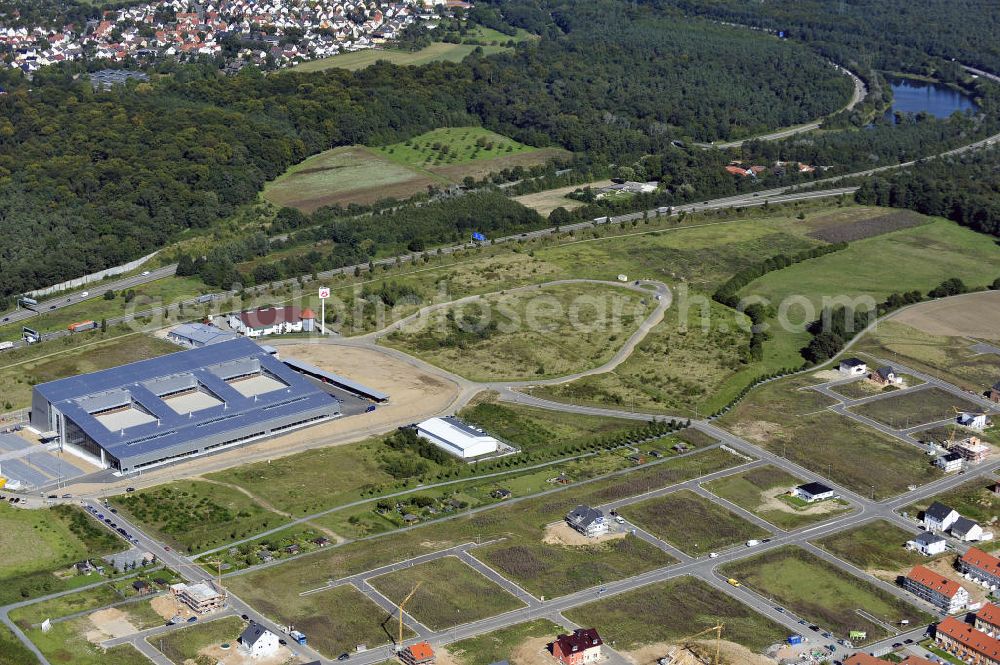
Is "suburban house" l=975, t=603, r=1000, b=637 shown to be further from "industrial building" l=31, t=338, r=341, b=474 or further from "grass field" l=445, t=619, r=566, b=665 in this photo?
"industrial building" l=31, t=338, r=341, b=474

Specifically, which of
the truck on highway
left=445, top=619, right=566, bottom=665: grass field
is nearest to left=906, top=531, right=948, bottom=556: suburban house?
left=445, top=619, right=566, bottom=665: grass field

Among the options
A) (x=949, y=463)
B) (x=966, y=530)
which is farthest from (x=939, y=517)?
(x=949, y=463)

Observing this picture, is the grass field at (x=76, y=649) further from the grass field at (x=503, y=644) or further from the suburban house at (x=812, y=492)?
the suburban house at (x=812, y=492)


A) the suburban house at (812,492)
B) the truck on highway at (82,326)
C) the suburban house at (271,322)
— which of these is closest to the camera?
the suburban house at (812,492)

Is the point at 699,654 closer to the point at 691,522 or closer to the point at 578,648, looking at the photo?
the point at 578,648

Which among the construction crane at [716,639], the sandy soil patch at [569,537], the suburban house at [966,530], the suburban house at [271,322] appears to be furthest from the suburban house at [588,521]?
the suburban house at [271,322]

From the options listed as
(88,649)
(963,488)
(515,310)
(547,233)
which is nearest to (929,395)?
(963,488)

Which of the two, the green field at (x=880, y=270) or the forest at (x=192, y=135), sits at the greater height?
the forest at (x=192, y=135)

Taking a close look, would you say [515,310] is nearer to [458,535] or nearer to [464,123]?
[458,535]
